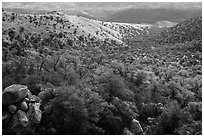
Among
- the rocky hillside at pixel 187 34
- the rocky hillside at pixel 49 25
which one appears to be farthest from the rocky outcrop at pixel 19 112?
the rocky hillside at pixel 187 34

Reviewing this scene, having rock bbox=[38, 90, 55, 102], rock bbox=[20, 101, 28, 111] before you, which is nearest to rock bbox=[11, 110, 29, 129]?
rock bbox=[20, 101, 28, 111]

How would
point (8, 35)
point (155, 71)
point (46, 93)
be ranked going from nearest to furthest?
point (46, 93)
point (155, 71)
point (8, 35)

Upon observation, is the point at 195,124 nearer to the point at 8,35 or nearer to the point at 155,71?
the point at 155,71

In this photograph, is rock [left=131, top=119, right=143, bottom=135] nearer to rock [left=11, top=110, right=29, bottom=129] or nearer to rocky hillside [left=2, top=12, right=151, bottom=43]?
rock [left=11, top=110, right=29, bottom=129]

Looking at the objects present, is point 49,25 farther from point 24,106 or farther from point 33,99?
point 24,106

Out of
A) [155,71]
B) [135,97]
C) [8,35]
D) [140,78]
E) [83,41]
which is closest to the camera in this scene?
[135,97]

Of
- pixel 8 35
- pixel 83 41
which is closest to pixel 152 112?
pixel 8 35
